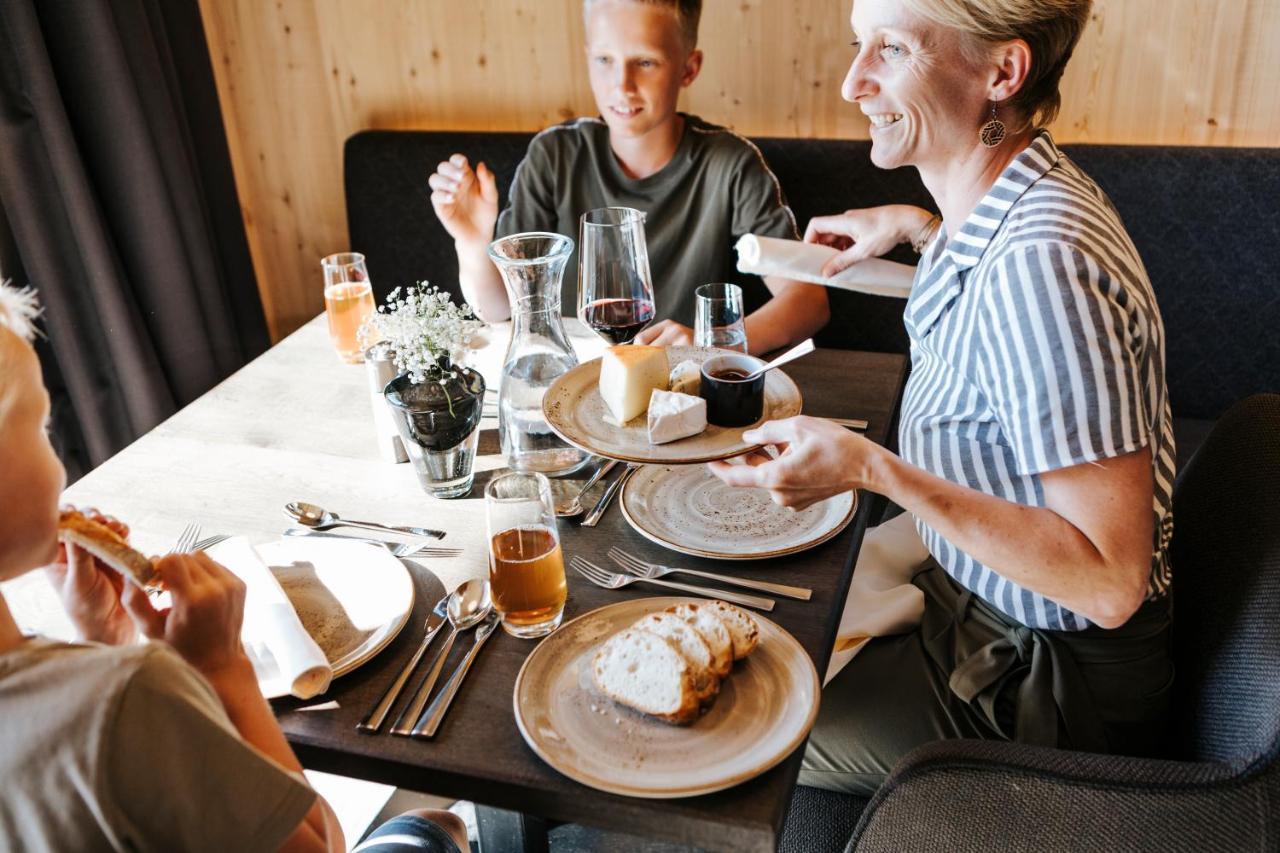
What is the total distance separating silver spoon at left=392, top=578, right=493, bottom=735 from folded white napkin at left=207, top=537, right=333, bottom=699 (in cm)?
10

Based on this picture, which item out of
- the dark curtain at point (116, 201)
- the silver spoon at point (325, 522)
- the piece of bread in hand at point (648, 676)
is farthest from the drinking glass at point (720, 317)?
the dark curtain at point (116, 201)

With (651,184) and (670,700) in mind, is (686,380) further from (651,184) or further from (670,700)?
(651,184)

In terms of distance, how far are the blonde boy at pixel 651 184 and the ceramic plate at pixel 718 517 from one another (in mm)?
598

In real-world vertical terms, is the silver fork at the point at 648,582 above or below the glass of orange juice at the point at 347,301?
below

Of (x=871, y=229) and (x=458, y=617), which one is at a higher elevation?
(x=871, y=229)

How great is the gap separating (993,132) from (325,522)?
1012 millimetres

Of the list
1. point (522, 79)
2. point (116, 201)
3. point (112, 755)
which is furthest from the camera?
point (522, 79)

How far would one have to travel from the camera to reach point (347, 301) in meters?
1.79

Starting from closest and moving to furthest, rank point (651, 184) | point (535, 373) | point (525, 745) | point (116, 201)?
point (525, 745) → point (535, 373) → point (651, 184) → point (116, 201)

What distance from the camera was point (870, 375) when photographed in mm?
1739

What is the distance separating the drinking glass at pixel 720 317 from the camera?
1.49m

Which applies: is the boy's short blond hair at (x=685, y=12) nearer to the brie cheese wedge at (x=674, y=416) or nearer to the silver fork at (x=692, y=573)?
the brie cheese wedge at (x=674, y=416)

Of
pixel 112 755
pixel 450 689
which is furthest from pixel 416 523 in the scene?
pixel 112 755

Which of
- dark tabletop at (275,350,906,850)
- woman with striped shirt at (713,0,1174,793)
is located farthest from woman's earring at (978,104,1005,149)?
dark tabletop at (275,350,906,850)
